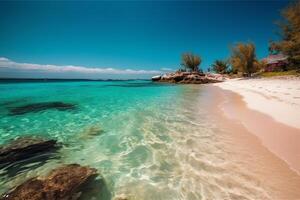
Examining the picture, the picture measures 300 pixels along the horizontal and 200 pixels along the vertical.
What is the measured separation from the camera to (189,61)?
74.0m

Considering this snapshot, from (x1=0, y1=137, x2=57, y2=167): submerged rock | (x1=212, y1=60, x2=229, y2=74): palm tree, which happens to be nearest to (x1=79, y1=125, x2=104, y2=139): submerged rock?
(x1=0, y1=137, x2=57, y2=167): submerged rock

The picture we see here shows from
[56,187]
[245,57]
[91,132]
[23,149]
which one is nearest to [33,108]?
[91,132]

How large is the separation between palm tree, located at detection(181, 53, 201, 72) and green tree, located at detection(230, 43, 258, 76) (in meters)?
28.3

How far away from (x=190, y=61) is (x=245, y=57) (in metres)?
32.4

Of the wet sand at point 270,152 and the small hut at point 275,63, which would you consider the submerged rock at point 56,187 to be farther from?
the small hut at point 275,63

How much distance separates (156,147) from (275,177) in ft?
11.3

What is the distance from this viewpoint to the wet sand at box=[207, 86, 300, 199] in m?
3.50

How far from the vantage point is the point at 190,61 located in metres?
73.9

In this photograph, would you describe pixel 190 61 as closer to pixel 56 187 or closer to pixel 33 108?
pixel 33 108

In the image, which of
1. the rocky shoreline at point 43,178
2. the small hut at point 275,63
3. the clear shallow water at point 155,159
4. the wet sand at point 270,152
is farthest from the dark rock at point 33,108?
the small hut at point 275,63

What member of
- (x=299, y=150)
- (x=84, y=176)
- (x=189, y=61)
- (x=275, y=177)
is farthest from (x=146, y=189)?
(x=189, y=61)

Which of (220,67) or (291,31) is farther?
(220,67)

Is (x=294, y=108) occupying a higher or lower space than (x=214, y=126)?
higher

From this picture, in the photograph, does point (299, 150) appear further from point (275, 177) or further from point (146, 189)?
point (146, 189)
